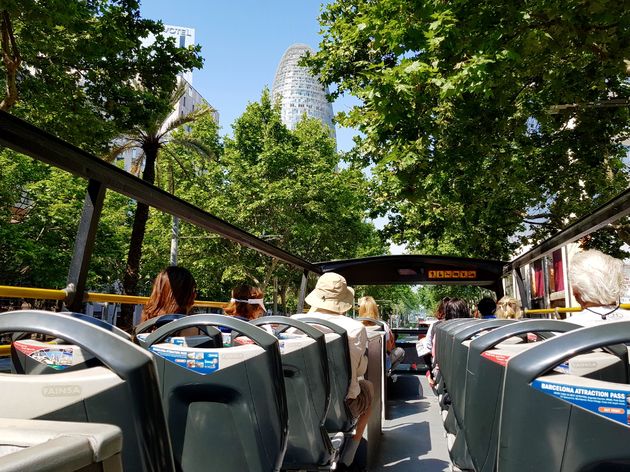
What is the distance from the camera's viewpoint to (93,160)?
2596 mm

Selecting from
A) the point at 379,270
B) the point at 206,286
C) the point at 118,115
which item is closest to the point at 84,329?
the point at 379,270

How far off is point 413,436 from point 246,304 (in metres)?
2.52

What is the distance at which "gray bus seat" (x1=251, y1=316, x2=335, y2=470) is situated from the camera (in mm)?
2871

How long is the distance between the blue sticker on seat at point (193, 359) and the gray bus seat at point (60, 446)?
119 cm

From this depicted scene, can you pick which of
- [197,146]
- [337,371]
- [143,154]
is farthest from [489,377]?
[197,146]

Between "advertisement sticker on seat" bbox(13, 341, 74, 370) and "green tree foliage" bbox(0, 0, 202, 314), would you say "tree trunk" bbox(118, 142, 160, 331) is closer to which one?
"green tree foliage" bbox(0, 0, 202, 314)

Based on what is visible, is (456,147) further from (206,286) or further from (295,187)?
(206,286)

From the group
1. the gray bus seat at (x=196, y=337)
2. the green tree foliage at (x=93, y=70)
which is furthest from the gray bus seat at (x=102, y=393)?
the green tree foliage at (x=93, y=70)

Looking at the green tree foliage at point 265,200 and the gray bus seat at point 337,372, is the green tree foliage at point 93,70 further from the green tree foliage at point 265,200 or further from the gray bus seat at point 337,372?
the green tree foliage at point 265,200

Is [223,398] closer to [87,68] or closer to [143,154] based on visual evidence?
[87,68]

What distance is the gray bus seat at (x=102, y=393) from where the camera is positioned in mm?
1121

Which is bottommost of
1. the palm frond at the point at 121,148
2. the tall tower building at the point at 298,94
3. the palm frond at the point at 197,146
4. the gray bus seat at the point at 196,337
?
the gray bus seat at the point at 196,337

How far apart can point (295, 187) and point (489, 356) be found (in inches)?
991

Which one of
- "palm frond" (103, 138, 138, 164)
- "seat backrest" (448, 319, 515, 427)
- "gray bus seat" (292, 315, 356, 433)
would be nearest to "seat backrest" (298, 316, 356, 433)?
"gray bus seat" (292, 315, 356, 433)
